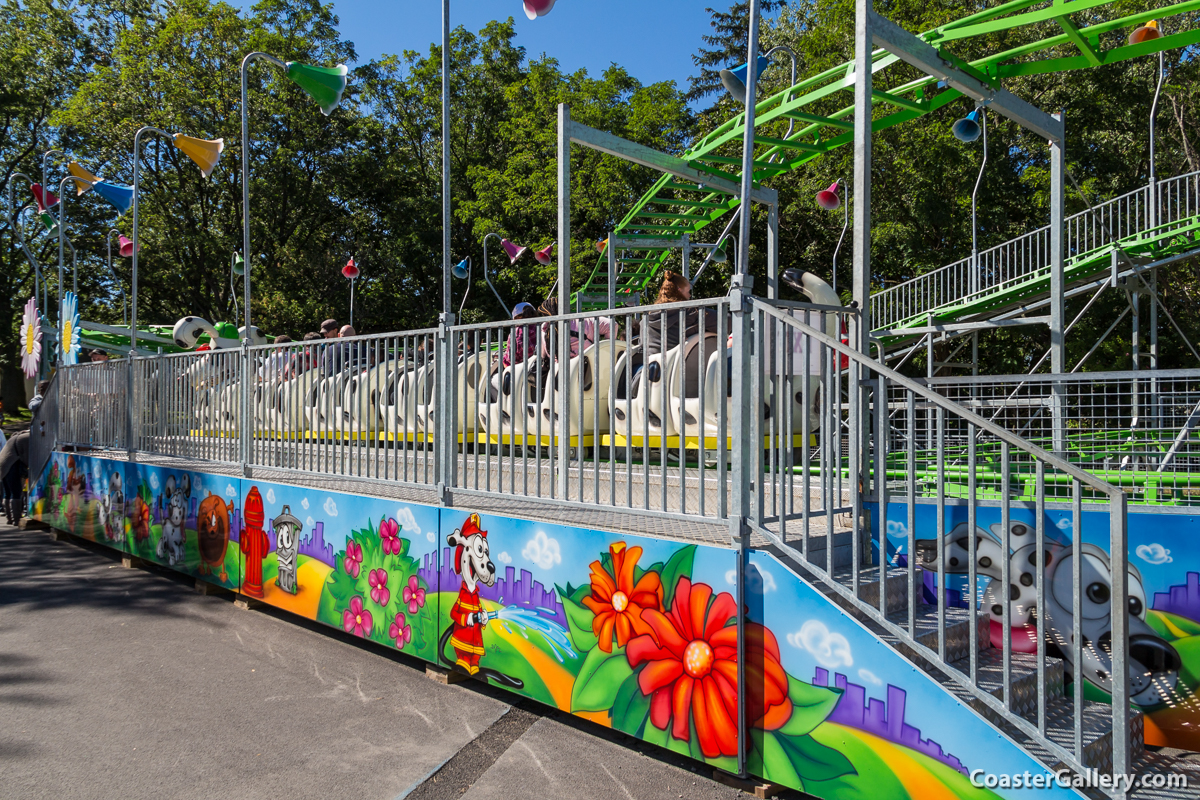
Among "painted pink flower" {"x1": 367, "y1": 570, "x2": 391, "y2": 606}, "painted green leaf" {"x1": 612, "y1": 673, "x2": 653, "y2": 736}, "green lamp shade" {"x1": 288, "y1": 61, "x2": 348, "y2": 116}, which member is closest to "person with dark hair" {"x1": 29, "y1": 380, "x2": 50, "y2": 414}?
"green lamp shade" {"x1": 288, "y1": 61, "x2": 348, "y2": 116}

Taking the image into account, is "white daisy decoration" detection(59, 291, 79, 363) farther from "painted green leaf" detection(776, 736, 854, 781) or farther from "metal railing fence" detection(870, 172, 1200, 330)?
"metal railing fence" detection(870, 172, 1200, 330)

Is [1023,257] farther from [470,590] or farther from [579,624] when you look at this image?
[579,624]

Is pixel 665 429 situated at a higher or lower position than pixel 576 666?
higher

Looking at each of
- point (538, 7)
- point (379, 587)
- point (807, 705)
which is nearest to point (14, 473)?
point (379, 587)

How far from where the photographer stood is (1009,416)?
18.3 feet

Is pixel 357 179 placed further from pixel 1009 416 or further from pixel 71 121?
pixel 1009 416

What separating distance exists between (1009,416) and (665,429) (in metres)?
3.03

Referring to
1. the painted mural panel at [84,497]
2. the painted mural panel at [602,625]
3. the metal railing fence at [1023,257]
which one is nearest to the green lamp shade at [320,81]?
the painted mural panel at [602,625]

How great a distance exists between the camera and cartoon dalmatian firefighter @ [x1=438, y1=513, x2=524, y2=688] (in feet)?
15.1

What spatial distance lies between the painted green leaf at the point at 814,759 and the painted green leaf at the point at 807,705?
0.03 metres

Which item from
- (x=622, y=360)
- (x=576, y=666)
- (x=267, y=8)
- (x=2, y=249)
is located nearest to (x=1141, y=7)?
(x=622, y=360)

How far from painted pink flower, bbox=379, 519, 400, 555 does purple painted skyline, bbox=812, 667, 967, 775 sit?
3.02 metres

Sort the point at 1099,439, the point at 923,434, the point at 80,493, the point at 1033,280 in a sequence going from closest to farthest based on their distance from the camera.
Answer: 1. the point at 1099,439
2. the point at 923,434
3. the point at 80,493
4. the point at 1033,280

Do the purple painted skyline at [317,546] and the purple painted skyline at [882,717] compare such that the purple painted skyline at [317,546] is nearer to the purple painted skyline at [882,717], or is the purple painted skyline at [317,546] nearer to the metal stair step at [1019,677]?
the purple painted skyline at [882,717]
